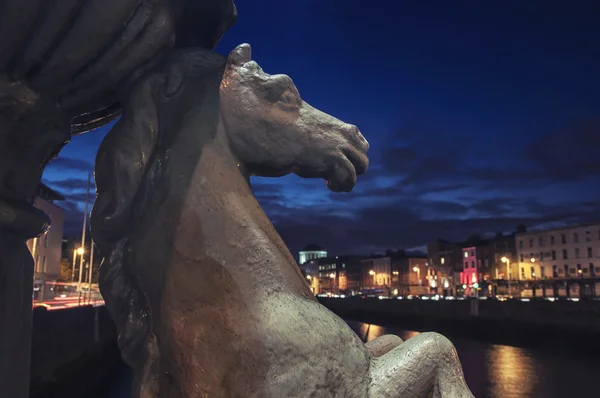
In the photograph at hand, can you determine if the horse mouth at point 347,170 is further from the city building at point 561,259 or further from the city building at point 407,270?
the city building at point 407,270

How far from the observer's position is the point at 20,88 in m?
1.65

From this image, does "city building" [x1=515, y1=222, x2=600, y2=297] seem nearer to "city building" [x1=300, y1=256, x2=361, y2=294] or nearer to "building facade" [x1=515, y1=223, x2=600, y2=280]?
"building facade" [x1=515, y1=223, x2=600, y2=280]

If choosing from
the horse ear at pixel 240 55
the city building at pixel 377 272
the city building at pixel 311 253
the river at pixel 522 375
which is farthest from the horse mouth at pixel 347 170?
the city building at pixel 311 253

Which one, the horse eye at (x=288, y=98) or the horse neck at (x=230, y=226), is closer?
the horse neck at (x=230, y=226)

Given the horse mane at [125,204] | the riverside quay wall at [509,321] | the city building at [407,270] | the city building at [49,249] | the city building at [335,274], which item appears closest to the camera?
the horse mane at [125,204]

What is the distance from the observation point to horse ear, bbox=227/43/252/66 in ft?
6.75

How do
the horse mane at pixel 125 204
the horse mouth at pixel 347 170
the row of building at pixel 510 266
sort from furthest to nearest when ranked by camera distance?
the row of building at pixel 510 266 → the horse mouth at pixel 347 170 → the horse mane at pixel 125 204

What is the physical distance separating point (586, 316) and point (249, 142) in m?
34.3

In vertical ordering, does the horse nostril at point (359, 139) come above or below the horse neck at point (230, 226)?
above

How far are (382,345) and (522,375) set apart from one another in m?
19.4

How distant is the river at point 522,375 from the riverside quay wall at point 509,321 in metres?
→ 4.03

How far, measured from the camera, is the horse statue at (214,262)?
1.81 meters

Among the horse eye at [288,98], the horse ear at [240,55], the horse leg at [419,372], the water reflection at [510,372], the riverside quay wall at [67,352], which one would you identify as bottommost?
the water reflection at [510,372]

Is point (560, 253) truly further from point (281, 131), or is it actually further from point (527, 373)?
point (281, 131)
